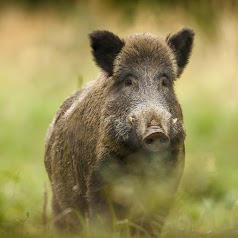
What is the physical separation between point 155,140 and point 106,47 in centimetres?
119

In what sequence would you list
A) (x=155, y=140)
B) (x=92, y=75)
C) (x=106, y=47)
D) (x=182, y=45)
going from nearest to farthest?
(x=155, y=140)
(x=106, y=47)
(x=182, y=45)
(x=92, y=75)

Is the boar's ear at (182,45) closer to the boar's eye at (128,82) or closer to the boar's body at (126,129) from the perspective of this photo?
the boar's body at (126,129)

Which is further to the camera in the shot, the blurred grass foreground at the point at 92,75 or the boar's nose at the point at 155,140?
the boar's nose at the point at 155,140

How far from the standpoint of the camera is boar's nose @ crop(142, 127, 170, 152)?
5.12 m

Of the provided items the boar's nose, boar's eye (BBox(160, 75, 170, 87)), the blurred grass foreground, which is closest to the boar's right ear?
the blurred grass foreground

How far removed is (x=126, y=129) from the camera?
5.64 m

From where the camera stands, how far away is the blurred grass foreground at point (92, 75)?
4.32 m

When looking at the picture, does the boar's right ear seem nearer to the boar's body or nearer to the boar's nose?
the boar's body

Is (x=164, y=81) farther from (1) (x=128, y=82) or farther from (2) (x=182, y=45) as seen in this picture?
(2) (x=182, y=45)

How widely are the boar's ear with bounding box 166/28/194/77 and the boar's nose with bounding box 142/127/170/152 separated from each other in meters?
1.15

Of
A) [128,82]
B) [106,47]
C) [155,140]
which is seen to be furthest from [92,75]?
[155,140]

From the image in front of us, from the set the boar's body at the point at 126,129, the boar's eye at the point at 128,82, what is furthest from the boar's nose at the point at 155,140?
the boar's eye at the point at 128,82

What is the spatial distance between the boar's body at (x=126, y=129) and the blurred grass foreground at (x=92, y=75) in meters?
0.20

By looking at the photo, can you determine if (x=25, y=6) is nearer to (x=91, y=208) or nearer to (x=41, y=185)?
(x=91, y=208)
